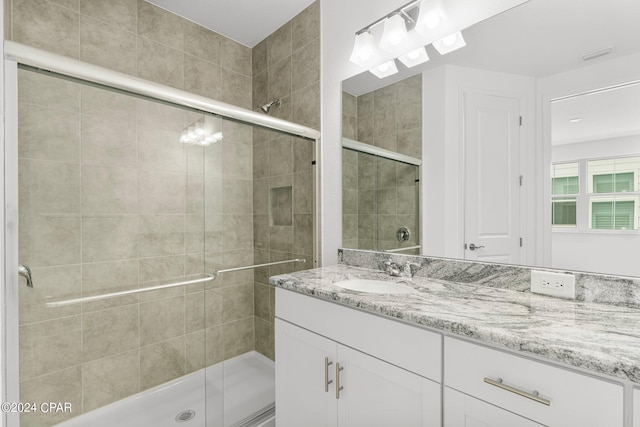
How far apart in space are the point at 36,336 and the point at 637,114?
2.34 m

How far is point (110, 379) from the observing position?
5.06 feet

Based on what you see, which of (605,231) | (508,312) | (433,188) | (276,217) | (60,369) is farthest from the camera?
(276,217)

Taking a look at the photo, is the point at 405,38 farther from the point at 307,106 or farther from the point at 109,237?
the point at 109,237

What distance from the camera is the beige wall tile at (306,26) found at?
2.04 meters

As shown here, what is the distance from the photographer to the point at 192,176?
157 centimetres

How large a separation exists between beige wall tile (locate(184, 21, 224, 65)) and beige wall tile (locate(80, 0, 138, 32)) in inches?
13.1

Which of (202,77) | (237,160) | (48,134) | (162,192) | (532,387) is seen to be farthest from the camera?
(202,77)

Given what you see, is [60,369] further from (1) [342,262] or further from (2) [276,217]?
(1) [342,262]

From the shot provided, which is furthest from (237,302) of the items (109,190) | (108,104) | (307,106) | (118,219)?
(307,106)

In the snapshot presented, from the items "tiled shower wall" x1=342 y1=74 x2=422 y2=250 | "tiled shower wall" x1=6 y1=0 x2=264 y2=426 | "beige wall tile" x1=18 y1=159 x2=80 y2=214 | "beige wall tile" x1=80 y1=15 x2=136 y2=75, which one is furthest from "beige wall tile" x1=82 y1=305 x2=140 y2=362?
"beige wall tile" x1=80 y1=15 x2=136 y2=75

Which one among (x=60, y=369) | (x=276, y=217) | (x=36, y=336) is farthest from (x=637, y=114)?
(x=60, y=369)

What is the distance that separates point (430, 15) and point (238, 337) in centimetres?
206

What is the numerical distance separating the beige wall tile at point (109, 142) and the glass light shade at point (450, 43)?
1465 mm

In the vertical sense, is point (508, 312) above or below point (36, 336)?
above
